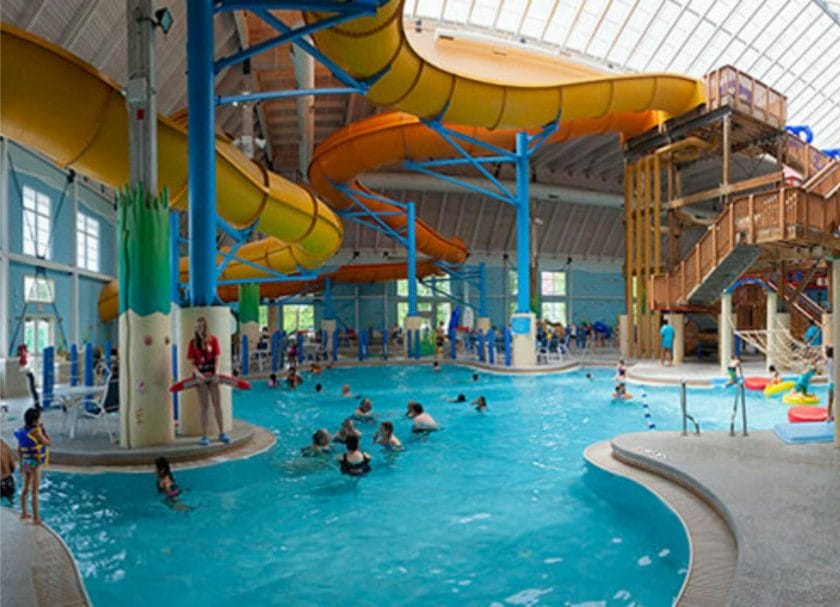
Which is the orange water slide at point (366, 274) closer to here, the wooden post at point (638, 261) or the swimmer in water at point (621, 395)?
the wooden post at point (638, 261)

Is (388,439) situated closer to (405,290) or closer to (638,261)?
(638,261)

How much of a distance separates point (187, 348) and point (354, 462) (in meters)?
2.57

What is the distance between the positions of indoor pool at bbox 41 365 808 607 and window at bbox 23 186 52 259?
Answer: 346 inches

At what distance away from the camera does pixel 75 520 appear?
5188 millimetres

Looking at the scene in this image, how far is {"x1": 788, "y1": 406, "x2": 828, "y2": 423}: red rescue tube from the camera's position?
24.7 feet

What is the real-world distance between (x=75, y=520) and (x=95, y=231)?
604 inches

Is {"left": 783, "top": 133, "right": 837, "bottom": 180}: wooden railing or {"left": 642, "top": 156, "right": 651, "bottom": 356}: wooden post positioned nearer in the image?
{"left": 783, "top": 133, "right": 837, "bottom": 180}: wooden railing

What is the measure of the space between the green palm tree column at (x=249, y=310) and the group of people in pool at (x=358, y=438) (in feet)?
35.5

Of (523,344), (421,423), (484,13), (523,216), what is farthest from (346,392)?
(484,13)

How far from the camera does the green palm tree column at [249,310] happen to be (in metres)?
20.8

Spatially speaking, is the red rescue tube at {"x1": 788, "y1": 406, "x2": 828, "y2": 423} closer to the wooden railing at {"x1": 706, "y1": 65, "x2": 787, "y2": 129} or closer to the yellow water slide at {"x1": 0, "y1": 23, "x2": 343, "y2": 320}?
the yellow water slide at {"x1": 0, "y1": 23, "x2": 343, "y2": 320}

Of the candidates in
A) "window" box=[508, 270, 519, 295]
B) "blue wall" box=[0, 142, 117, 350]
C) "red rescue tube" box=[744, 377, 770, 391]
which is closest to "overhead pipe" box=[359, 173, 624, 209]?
"window" box=[508, 270, 519, 295]

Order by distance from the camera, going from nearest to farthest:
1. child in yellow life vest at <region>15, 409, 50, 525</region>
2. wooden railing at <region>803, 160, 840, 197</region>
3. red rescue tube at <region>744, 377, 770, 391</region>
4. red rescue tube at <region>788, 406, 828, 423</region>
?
child in yellow life vest at <region>15, 409, 50, 525</region> < red rescue tube at <region>788, 406, 828, 423</region> < red rescue tube at <region>744, 377, 770, 391</region> < wooden railing at <region>803, 160, 840, 197</region>

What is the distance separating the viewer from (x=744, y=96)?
666 inches
